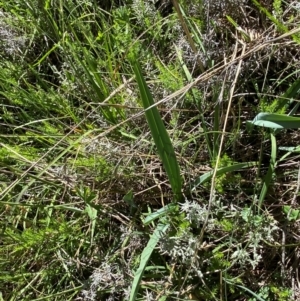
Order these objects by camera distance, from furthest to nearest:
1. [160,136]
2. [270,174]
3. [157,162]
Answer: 1. [157,162]
2. [270,174]
3. [160,136]

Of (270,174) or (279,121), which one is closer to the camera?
(279,121)

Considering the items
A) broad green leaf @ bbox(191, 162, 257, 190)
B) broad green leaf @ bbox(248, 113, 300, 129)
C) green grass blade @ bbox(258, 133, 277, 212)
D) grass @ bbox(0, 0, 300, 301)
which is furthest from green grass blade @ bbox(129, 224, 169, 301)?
broad green leaf @ bbox(248, 113, 300, 129)

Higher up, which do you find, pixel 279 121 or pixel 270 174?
pixel 279 121

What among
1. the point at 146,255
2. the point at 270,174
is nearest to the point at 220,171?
the point at 270,174

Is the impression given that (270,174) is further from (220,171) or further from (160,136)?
(160,136)

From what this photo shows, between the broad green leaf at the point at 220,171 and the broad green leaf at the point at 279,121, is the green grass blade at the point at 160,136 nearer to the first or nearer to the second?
the broad green leaf at the point at 220,171

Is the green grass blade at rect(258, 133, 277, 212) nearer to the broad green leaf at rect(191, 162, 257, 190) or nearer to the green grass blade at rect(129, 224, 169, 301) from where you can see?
the broad green leaf at rect(191, 162, 257, 190)

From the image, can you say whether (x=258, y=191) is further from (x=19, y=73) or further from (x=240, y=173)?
(x=19, y=73)

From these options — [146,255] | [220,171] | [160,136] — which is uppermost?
[160,136]
